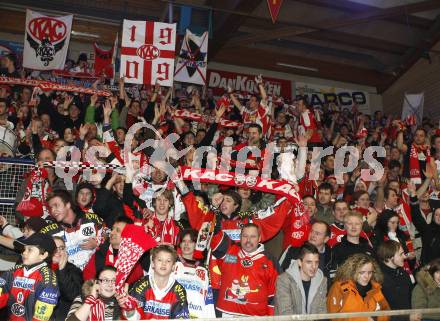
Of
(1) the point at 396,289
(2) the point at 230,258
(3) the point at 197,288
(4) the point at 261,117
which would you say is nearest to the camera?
(3) the point at 197,288

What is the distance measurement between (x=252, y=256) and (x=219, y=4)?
11800mm

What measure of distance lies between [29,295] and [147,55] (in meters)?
7.01

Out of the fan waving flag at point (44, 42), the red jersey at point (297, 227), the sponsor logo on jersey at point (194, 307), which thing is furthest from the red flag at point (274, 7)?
the sponsor logo on jersey at point (194, 307)

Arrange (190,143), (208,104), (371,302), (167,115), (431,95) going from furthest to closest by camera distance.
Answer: (431,95) < (208,104) < (167,115) < (190,143) < (371,302)

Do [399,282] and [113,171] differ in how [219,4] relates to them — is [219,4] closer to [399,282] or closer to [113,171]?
[113,171]

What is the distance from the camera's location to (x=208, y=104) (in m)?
14.2

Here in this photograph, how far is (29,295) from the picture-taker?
3908 mm

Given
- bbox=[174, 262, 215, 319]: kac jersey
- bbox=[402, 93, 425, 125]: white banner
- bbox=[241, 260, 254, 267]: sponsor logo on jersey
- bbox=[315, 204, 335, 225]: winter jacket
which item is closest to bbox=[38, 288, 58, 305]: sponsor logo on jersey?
bbox=[174, 262, 215, 319]: kac jersey

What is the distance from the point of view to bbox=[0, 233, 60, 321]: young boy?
3.88 m

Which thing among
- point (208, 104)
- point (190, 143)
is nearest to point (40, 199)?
point (190, 143)

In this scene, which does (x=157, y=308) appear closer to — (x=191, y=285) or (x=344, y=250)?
(x=191, y=285)

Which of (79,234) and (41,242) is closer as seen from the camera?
(41,242)

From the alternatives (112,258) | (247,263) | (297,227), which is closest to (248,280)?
(247,263)

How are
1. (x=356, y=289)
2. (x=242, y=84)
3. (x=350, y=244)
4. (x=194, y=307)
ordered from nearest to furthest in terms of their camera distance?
(x=194, y=307) < (x=356, y=289) < (x=350, y=244) < (x=242, y=84)
